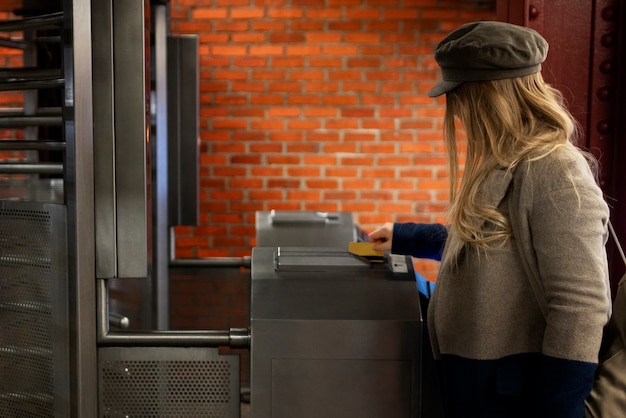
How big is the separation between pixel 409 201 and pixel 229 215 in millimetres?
1012

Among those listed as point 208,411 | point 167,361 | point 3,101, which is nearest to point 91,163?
point 167,361

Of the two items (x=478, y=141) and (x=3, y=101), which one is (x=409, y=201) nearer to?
(x=3, y=101)

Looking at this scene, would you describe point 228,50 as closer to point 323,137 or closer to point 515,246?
point 323,137

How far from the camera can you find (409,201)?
432 centimetres

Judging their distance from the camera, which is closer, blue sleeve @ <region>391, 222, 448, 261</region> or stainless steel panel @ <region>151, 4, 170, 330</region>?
blue sleeve @ <region>391, 222, 448, 261</region>

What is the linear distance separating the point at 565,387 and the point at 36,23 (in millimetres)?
1303

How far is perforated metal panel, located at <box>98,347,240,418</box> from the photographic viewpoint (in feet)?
5.36

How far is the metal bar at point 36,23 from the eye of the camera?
1605 mm

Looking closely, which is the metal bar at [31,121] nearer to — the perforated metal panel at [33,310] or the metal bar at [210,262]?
the perforated metal panel at [33,310]

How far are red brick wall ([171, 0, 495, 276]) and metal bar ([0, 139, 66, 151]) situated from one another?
2.57 m

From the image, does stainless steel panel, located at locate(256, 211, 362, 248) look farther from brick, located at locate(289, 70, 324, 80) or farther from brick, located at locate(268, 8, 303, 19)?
brick, located at locate(268, 8, 303, 19)

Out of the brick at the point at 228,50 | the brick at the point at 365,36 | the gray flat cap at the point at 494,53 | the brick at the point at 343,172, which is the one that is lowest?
the brick at the point at 343,172

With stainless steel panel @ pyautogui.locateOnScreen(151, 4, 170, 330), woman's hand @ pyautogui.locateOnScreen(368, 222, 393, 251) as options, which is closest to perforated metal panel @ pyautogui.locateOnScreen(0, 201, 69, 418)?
woman's hand @ pyautogui.locateOnScreen(368, 222, 393, 251)

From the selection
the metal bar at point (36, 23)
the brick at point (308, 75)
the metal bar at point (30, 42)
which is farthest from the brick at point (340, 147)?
the metal bar at point (36, 23)
